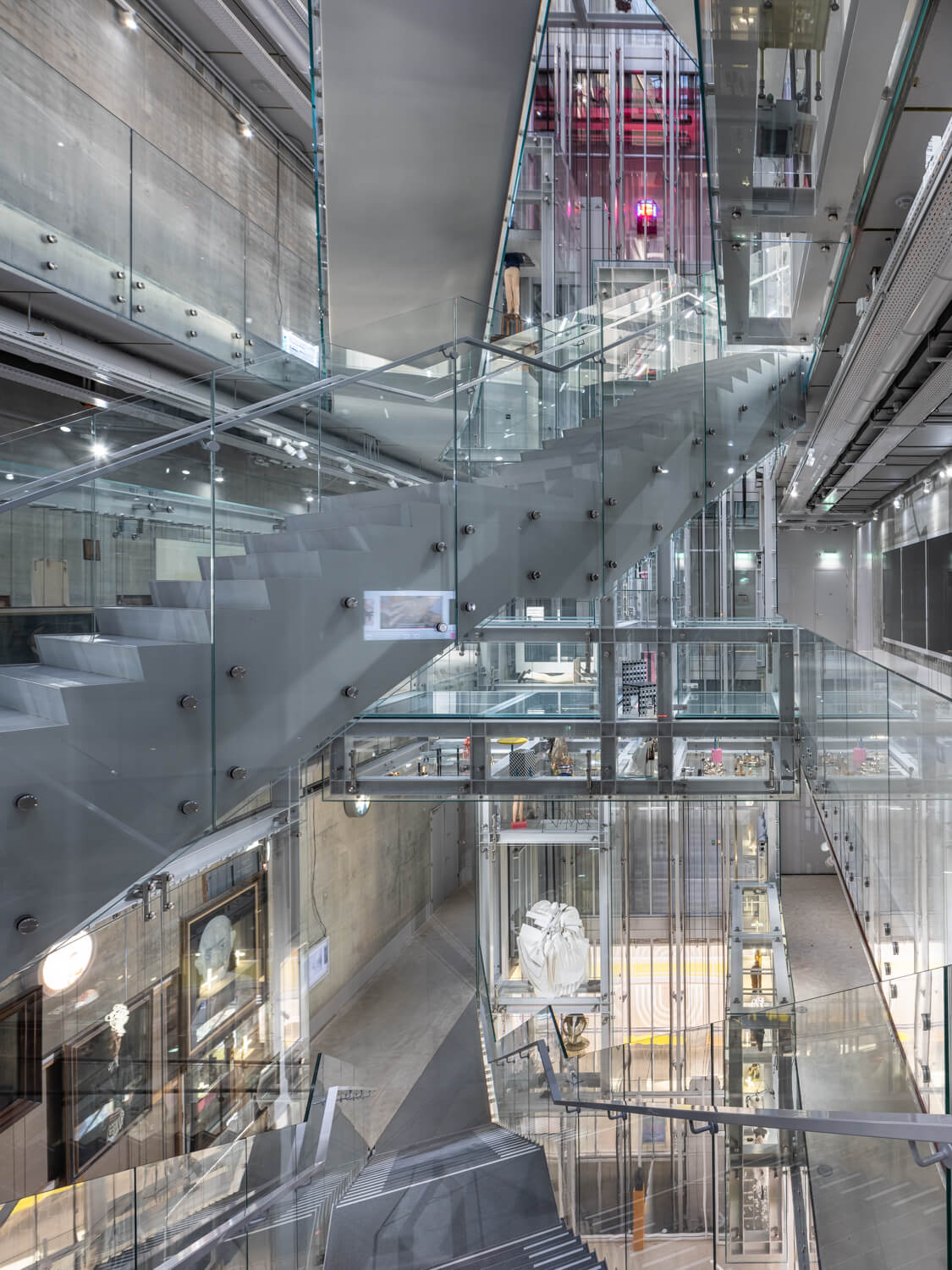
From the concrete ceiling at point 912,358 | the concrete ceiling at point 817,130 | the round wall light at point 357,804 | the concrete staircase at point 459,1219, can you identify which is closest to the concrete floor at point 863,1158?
the concrete staircase at point 459,1219

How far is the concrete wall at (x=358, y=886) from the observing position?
31.2 feet

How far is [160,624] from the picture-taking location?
10.4ft

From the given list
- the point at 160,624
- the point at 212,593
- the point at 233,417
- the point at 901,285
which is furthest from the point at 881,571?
the point at 160,624

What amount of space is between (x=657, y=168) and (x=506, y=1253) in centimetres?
1423

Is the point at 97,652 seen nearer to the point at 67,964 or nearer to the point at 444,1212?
the point at 444,1212

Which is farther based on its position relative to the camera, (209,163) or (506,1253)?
(209,163)

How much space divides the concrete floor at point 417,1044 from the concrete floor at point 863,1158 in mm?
6257

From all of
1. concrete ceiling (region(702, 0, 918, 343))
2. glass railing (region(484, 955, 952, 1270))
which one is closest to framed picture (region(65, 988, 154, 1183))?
glass railing (region(484, 955, 952, 1270))

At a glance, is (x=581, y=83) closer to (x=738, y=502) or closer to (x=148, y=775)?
(x=738, y=502)

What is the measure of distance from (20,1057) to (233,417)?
185 inches

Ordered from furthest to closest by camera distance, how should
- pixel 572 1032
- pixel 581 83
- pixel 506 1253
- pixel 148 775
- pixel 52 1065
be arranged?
pixel 581 83, pixel 572 1032, pixel 52 1065, pixel 506 1253, pixel 148 775

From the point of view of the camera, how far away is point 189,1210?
489 centimetres

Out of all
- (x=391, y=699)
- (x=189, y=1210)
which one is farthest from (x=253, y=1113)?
(x=391, y=699)

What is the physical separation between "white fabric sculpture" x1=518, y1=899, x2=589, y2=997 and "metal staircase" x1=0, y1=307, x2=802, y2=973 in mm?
5224
